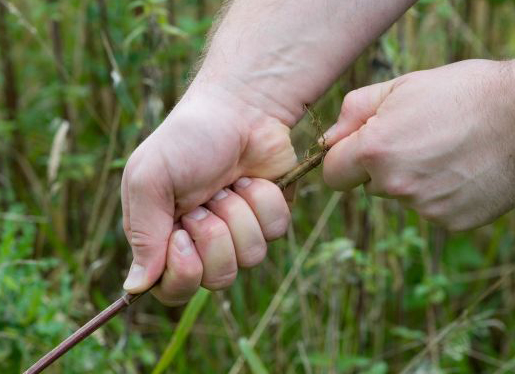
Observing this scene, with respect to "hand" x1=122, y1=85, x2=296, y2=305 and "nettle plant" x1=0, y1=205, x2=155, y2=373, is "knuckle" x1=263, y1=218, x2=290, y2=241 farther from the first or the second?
"nettle plant" x1=0, y1=205, x2=155, y2=373

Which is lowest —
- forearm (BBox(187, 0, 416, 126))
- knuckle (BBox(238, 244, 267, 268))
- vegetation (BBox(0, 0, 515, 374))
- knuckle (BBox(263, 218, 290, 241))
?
vegetation (BBox(0, 0, 515, 374))

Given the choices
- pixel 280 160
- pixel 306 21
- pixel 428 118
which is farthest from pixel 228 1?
pixel 428 118

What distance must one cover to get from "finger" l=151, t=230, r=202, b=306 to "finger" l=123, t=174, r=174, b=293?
1 cm

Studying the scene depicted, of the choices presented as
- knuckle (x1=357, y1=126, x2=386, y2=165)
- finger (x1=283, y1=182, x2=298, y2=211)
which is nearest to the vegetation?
finger (x1=283, y1=182, x2=298, y2=211)

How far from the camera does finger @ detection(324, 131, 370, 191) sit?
58.0 inches

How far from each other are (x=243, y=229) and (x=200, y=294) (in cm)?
45

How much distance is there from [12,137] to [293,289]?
1.07m

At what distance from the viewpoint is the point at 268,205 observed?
4.72 ft

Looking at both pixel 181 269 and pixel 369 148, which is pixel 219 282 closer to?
pixel 181 269

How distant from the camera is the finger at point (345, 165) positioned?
4.83 feet

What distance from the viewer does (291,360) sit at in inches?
101

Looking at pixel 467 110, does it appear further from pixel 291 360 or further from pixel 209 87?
pixel 291 360

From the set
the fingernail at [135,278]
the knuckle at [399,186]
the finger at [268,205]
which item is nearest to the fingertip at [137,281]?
the fingernail at [135,278]

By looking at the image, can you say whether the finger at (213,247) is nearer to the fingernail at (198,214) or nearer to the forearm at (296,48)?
the fingernail at (198,214)
